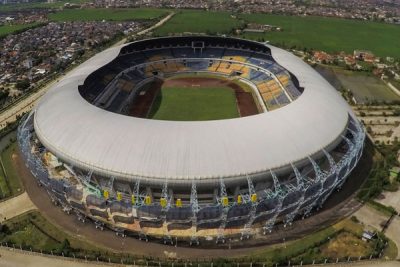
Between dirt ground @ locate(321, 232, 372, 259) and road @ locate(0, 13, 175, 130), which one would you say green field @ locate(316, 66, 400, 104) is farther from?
road @ locate(0, 13, 175, 130)

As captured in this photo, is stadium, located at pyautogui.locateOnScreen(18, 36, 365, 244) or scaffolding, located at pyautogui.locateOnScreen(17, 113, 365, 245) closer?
scaffolding, located at pyautogui.locateOnScreen(17, 113, 365, 245)

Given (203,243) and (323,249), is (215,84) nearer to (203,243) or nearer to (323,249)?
(203,243)

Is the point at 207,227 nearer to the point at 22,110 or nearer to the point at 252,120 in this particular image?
the point at 252,120

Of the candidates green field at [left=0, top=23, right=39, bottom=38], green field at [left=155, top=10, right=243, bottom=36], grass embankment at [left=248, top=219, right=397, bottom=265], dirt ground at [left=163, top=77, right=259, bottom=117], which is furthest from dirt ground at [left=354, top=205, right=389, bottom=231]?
green field at [left=0, top=23, right=39, bottom=38]

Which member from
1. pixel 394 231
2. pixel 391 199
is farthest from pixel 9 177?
pixel 391 199

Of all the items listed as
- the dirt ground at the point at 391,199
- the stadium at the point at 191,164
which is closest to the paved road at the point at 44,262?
the stadium at the point at 191,164

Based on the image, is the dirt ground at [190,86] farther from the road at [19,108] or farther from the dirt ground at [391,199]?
the dirt ground at [391,199]

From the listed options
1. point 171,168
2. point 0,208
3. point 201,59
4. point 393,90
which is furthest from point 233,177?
point 393,90
